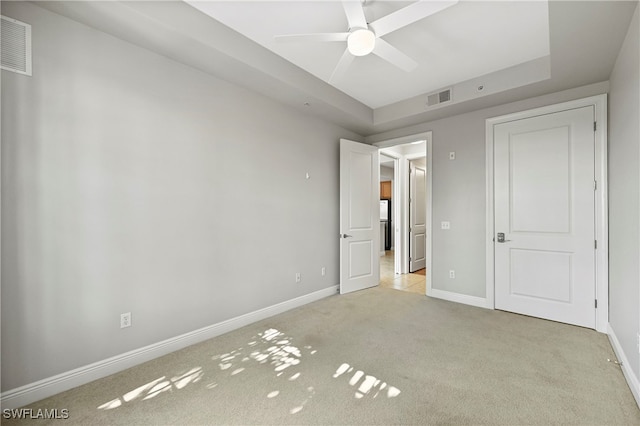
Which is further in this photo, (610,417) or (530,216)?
(530,216)

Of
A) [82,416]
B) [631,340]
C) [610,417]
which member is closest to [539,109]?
[631,340]

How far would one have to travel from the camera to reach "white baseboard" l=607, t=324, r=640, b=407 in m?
1.77

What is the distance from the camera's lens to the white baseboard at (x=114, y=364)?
1755mm

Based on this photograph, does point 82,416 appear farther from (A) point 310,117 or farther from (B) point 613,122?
(B) point 613,122

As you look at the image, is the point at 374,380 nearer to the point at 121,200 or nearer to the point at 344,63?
the point at 121,200

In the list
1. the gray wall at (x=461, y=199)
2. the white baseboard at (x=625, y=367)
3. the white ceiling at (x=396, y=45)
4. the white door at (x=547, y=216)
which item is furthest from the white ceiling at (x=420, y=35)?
the white baseboard at (x=625, y=367)

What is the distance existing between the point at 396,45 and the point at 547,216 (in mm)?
2501

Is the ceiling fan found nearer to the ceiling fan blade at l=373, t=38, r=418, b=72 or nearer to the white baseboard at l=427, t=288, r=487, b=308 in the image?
the ceiling fan blade at l=373, t=38, r=418, b=72

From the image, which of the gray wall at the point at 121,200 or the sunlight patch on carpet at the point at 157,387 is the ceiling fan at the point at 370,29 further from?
the sunlight patch on carpet at the point at 157,387

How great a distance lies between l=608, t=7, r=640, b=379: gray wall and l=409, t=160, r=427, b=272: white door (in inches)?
126

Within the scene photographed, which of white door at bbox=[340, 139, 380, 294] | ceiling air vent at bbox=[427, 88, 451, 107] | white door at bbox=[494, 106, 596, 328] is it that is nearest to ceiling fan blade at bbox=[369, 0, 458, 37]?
ceiling air vent at bbox=[427, 88, 451, 107]

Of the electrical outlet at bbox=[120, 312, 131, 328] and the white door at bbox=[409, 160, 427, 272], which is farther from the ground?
the white door at bbox=[409, 160, 427, 272]

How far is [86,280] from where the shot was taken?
6.56 feet

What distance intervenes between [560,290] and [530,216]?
33.6 inches
